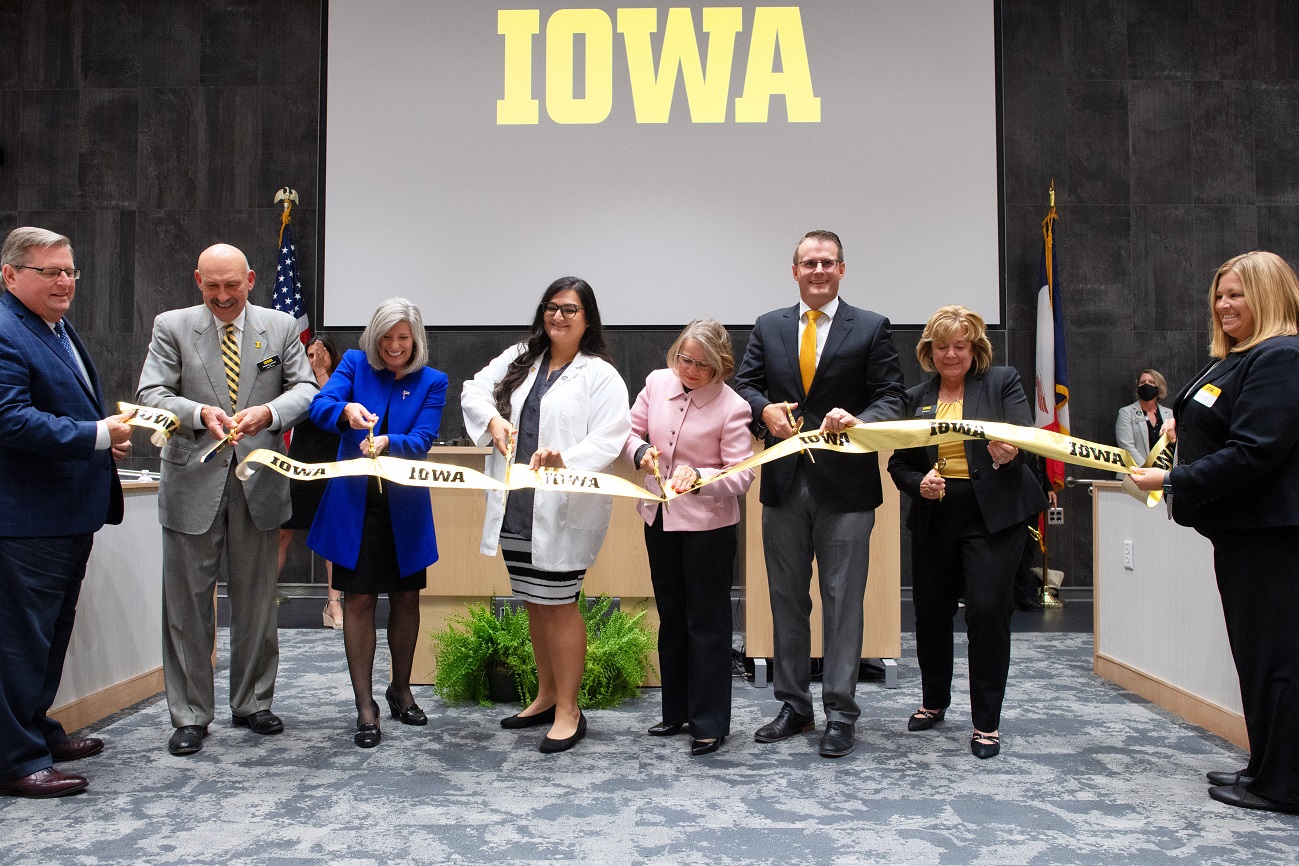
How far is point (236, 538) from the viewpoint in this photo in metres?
3.39

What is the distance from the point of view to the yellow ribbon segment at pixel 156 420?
2.93 m

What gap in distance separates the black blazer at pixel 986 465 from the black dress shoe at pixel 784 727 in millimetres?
763

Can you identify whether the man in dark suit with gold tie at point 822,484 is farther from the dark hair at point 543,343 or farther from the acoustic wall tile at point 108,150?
the acoustic wall tile at point 108,150

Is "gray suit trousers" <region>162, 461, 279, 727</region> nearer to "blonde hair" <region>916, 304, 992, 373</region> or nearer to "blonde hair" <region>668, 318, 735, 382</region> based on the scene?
"blonde hair" <region>668, 318, 735, 382</region>

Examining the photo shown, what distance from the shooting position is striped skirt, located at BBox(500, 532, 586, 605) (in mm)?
3213

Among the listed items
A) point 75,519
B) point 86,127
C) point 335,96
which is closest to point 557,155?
point 335,96

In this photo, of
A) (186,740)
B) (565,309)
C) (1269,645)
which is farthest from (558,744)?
(1269,645)

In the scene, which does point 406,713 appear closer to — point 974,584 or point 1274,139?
point 974,584

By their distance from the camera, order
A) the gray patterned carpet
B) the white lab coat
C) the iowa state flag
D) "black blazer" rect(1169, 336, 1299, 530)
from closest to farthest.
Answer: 1. the gray patterned carpet
2. "black blazer" rect(1169, 336, 1299, 530)
3. the white lab coat
4. the iowa state flag

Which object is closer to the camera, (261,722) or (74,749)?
(74,749)

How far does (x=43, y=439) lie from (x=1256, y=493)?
3.33 metres

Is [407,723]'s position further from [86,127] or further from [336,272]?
[86,127]

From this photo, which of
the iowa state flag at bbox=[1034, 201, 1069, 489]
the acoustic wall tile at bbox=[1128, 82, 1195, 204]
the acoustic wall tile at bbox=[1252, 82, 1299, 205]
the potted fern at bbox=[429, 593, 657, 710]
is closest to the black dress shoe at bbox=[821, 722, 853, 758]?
the potted fern at bbox=[429, 593, 657, 710]

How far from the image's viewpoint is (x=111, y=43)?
25.3 ft
